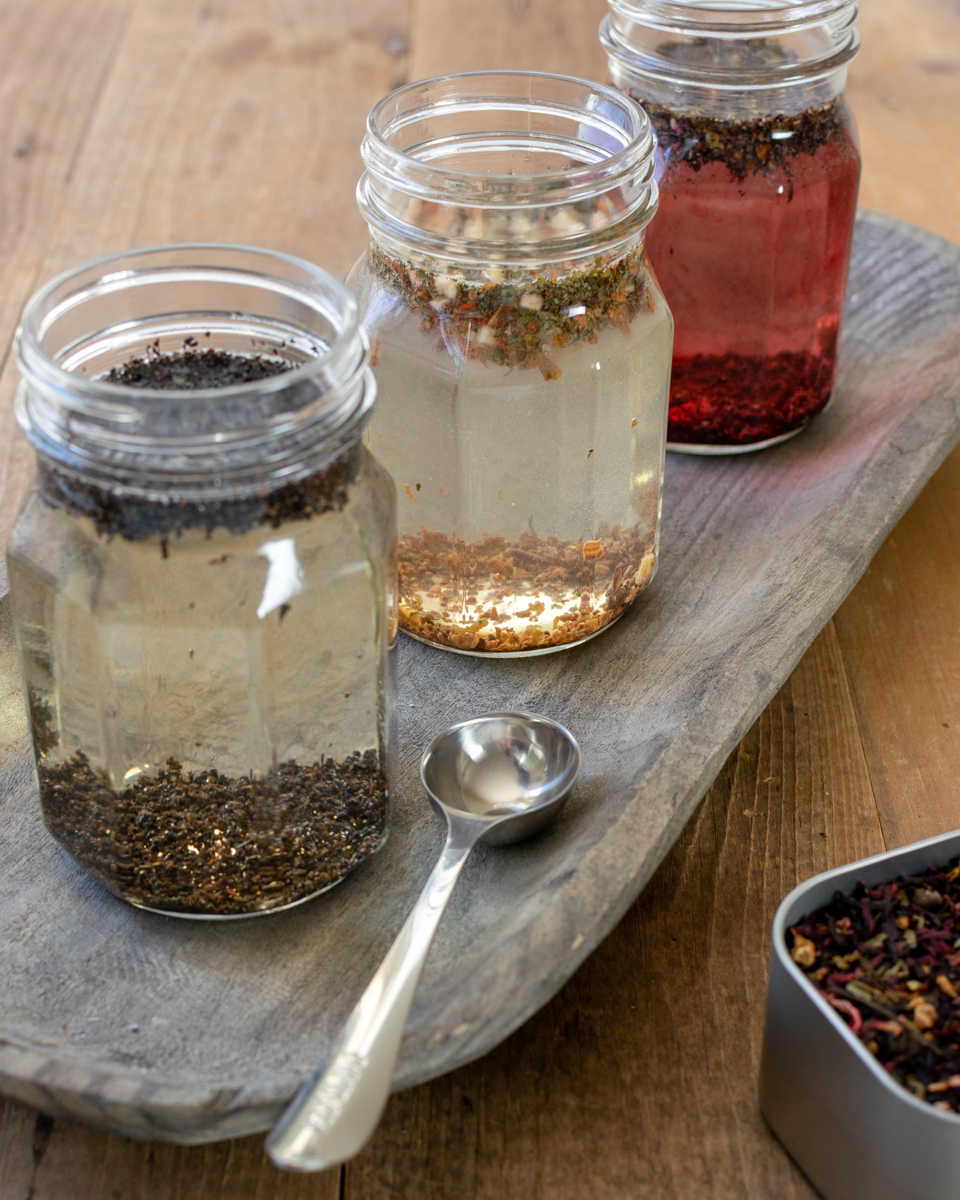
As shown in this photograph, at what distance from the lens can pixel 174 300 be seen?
31.9 inches

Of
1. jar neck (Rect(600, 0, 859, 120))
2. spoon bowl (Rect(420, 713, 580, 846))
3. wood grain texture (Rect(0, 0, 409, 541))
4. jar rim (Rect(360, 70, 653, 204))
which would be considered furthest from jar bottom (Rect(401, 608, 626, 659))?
wood grain texture (Rect(0, 0, 409, 541))

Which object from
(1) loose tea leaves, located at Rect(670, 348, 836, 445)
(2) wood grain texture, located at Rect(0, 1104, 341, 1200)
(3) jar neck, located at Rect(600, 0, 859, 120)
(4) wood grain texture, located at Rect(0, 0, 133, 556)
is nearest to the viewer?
(2) wood grain texture, located at Rect(0, 1104, 341, 1200)

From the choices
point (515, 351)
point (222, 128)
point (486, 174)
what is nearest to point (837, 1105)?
point (515, 351)

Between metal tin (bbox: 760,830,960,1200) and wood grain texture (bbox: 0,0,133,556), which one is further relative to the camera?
wood grain texture (bbox: 0,0,133,556)

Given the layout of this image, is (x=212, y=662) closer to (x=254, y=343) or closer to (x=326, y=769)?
(x=326, y=769)

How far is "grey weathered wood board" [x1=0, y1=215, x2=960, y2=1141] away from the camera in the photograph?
2.21ft

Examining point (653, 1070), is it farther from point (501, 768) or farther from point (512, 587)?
point (512, 587)

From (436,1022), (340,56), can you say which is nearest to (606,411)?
(436,1022)

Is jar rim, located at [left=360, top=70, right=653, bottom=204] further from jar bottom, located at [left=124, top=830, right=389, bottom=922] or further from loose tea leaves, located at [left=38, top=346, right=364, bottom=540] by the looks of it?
jar bottom, located at [left=124, top=830, right=389, bottom=922]

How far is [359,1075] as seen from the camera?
2.08ft

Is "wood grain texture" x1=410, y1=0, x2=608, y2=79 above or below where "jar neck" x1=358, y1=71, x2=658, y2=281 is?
below

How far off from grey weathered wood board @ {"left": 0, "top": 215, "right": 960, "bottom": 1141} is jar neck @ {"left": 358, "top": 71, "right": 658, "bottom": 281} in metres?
0.29

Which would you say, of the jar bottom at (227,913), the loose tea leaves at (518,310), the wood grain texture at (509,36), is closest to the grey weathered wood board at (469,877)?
the jar bottom at (227,913)

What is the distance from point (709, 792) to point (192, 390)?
472mm
